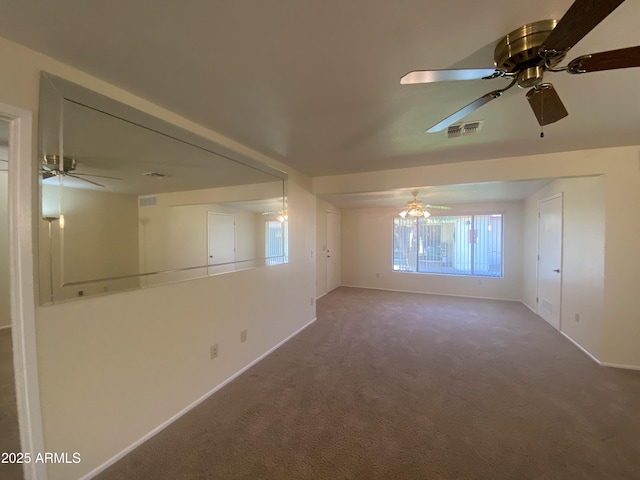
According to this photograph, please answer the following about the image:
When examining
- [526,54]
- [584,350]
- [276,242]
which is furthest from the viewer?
[276,242]

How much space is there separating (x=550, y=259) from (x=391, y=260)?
3289 millimetres

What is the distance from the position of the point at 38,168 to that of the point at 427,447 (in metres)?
2.83

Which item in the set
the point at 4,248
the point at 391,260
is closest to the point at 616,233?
the point at 391,260

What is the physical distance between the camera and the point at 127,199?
184 centimetres

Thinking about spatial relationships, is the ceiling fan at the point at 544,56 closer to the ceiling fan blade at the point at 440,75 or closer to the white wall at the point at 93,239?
the ceiling fan blade at the point at 440,75

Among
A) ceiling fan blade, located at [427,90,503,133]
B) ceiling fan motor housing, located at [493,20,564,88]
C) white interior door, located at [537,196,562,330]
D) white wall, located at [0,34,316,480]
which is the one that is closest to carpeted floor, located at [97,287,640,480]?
white wall, located at [0,34,316,480]

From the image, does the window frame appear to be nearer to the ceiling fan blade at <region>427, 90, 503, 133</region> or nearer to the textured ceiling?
the textured ceiling

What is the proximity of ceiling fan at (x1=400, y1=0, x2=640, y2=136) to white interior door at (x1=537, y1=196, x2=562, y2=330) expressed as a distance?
3.29 m

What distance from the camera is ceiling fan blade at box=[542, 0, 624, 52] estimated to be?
78 cm

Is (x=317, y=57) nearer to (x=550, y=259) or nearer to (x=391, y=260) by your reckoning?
(x=550, y=259)

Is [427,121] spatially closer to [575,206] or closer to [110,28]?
[110,28]

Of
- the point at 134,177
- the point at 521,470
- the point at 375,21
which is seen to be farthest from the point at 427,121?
the point at 521,470

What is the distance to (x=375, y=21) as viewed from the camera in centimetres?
111

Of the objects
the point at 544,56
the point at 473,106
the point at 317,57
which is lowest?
the point at 473,106
